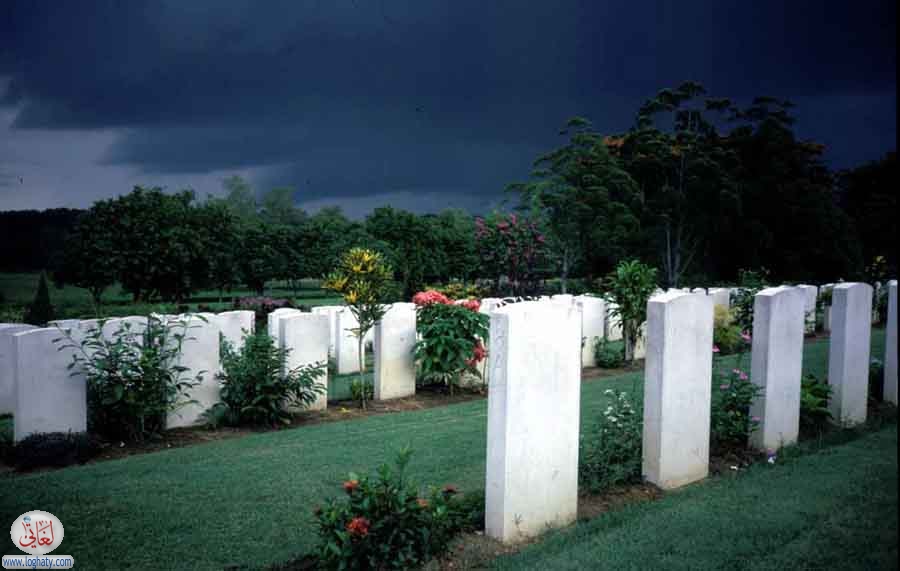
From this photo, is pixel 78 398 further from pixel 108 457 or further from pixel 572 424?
pixel 572 424

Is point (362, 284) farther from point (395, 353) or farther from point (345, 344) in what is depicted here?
point (345, 344)

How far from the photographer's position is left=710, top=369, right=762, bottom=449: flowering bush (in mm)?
6293

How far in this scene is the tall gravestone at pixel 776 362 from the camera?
247 inches

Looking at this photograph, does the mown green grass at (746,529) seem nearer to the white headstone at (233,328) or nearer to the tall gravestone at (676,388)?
the tall gravestone at (676,388)

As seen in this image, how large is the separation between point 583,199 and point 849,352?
73.5 feet

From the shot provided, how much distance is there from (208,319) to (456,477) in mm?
3996

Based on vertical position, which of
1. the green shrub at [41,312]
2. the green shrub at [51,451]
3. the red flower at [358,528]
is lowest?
the green shrub at [51,451]

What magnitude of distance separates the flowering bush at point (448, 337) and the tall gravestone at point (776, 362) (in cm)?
452

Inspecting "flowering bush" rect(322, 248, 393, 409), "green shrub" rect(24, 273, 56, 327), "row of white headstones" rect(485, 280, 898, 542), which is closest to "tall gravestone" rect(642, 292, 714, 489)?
"row of white headstones" rect(485, 280, 898, 542)

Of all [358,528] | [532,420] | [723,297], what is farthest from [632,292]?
[358,528]

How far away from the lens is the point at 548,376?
14.9ft

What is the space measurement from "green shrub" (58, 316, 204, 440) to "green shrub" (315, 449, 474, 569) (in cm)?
427

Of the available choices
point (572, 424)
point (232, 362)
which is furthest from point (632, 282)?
point (572, 424)

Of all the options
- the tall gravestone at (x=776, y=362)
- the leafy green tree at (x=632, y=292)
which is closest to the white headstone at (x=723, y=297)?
the leafy green tree at (x=632, y=292)
